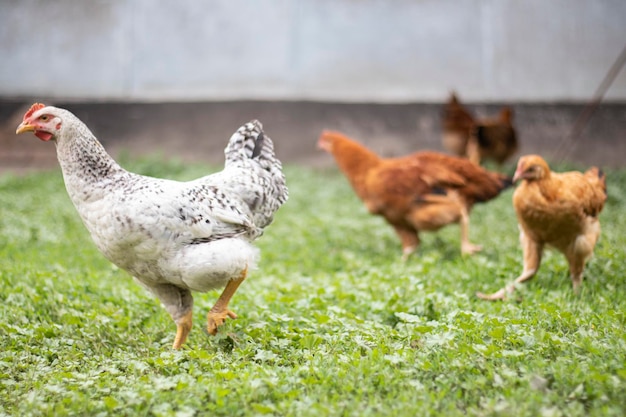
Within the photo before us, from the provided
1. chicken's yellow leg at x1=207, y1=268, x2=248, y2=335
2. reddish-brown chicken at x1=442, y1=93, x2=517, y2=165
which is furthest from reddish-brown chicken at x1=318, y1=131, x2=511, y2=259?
reddish-brown chicken at x1=442, y1=93, x2=517, y2=165

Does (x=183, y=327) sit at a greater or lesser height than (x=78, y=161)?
lesser

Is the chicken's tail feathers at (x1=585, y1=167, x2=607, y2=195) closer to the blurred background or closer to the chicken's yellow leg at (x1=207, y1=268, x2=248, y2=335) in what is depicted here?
the chicken's yellow leg at (x1=207, y1=268, x2=248, y2=335)

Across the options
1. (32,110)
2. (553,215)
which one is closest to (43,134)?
(32,110)

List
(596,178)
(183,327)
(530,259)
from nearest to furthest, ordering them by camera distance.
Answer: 1. (183,327)
2. (530,259)
3. (596,178)

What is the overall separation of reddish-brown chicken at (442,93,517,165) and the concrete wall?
113 centimetres

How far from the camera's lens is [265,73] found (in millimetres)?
13438

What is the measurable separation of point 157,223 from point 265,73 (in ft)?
30.8

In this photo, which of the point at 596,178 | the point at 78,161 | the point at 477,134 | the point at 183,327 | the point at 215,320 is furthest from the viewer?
the point at 477,134

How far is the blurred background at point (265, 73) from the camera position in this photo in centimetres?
1322

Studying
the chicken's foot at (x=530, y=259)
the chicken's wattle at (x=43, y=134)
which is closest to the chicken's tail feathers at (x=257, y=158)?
the chicken's wattle at (x=43, y=134)

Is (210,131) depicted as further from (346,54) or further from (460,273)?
(460,273)

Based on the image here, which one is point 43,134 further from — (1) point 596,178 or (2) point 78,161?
(1) point 596,178

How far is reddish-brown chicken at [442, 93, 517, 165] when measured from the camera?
1213 cm

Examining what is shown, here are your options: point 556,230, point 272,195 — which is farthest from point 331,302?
point 556,230
